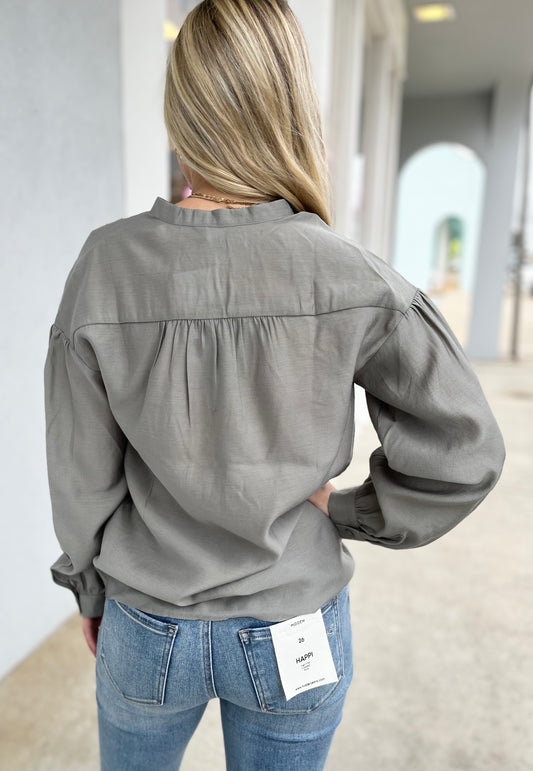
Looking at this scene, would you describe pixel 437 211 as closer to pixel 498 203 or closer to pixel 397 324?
pixel 498 203

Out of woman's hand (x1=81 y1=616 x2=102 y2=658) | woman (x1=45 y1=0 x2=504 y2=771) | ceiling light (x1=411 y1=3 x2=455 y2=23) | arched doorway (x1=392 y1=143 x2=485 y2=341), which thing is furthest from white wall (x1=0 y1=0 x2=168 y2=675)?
ceiling light (x1=411 y1=3 x2=455 y2=23)

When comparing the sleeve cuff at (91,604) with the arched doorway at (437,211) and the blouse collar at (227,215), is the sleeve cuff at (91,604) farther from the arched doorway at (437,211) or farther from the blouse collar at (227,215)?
the arched doorway at (437,211)

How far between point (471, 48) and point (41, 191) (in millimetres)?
5703

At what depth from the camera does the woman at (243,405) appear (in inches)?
27.9

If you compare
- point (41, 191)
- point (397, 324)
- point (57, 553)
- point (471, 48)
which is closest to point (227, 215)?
point (397, 324)

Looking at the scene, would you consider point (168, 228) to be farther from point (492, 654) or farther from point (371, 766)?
point (492, 654)

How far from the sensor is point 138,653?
2.67 feet

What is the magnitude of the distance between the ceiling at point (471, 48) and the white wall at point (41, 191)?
426 centimetres

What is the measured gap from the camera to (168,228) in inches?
28.5

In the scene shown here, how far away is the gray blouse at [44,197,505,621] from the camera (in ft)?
2.31

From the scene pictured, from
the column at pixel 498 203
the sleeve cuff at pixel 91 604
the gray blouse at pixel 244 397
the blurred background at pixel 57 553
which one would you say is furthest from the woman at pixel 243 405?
the column at pixel 498 203

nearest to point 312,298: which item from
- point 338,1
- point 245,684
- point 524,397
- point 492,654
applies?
point 245,684

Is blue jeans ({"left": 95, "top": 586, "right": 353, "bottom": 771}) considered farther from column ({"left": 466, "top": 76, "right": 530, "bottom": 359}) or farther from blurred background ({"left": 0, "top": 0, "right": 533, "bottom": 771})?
column ({"left": 466, "top": 76, "right": 530, "bottom": 359})

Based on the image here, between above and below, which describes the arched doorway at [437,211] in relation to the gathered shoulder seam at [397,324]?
above
